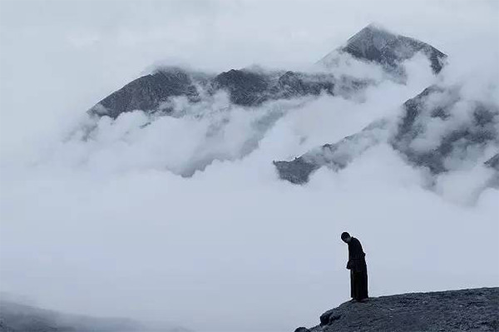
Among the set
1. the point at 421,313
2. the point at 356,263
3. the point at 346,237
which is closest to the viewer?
the point at 421,313

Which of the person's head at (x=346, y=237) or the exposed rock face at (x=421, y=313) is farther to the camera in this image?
the person's head at (x=346, y=237)

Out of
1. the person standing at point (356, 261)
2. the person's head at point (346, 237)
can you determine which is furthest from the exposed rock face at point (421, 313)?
the person's head at point (346, 237)

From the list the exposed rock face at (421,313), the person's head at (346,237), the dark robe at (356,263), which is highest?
the person's head at (346,237)

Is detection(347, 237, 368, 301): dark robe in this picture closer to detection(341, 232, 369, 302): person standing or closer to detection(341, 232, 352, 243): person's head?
detection(341, 232, 369, 302): person standing

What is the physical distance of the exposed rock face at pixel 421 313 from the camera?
3334cm

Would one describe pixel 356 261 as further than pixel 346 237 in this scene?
Yes

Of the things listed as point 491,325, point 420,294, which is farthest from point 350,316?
point 491,325

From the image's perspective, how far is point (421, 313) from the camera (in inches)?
1393

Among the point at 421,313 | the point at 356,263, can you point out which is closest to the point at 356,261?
the point at 356,263

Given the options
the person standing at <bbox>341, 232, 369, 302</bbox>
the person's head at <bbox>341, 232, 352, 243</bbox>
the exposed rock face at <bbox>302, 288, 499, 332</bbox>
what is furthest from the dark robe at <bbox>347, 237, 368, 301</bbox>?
the exposed rock face at <bbox>302, 288, 499, 332</bbox>

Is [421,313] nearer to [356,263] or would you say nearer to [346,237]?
[356,263]

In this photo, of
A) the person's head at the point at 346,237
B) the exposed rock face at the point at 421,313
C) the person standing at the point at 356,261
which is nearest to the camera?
the exposed rock face at the point at 421,313

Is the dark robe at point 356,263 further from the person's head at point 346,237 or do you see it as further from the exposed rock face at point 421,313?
the exposed rock face at point 421,313

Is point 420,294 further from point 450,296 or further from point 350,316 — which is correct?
point 350,316
